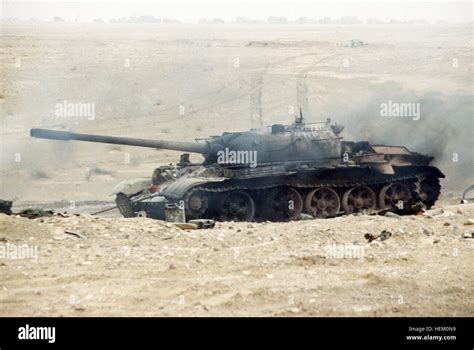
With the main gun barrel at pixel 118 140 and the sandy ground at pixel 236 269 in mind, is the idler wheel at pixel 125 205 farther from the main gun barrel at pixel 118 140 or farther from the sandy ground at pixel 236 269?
the sandy ground at pixel 236 269

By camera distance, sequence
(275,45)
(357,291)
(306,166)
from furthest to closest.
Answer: (275,45), (306,166), (357,291)

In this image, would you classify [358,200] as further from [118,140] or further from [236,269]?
[236,269]

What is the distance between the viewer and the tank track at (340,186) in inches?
842

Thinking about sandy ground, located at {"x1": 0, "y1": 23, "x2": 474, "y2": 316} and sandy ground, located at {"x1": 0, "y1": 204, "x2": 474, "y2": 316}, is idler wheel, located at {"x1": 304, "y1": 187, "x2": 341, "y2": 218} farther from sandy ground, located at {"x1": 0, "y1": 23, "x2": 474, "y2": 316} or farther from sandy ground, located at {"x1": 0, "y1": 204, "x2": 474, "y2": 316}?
sandy ground, located at {"x1": 0, "y1": 204, "x2": 474, "y2": 316}

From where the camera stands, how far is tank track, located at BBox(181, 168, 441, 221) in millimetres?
21391

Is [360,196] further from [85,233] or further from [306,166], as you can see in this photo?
[85,233]

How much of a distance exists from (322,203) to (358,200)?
1.08 meters

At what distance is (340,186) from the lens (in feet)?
76.0

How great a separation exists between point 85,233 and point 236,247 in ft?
8.60

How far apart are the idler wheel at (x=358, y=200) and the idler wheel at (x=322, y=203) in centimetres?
23

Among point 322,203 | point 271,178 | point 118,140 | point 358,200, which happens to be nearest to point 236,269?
point 271,178
